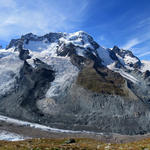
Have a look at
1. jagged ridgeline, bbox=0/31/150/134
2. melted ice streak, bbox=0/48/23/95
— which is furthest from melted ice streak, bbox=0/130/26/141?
melted ice streak, bbox=0/48/23/95

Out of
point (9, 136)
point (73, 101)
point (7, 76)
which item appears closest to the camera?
point (9, 136)

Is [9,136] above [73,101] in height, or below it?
below

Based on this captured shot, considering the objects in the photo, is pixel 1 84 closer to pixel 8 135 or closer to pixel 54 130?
pixel 54 130

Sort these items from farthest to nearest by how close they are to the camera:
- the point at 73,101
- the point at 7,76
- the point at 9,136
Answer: the point at 7,76, the point at 73,101, the point at 9,136

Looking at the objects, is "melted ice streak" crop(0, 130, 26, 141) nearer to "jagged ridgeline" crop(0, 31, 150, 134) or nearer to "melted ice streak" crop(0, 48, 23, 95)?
"jagged ridgeline" crop(0, 31, 150, 134)

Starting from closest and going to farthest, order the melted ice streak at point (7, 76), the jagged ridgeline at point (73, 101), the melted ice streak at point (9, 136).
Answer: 1. the melted ice streak at point (9, 136)
2. the jagged ridgeline at point (73, 101)
3. the melted ice streak at point (7, 76)

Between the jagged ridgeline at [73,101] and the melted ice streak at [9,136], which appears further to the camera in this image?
the jagged ridgeline at [73,101]

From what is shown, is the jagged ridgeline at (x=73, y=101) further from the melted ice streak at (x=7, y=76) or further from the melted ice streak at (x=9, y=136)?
the melted ice streak at (x=9, y=136)

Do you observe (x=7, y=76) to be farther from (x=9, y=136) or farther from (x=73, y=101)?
(x=9, y=136)

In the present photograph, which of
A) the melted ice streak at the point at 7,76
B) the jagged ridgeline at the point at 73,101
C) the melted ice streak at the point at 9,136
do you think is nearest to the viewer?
the melted ice streak at the point at 9,136

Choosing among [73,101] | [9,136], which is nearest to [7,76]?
[73,101]

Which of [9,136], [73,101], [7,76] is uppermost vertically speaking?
[7,76]

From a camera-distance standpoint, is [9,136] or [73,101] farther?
[73,101]

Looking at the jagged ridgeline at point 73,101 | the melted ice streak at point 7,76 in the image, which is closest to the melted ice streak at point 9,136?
the jagged ridgeline at point 73,101
